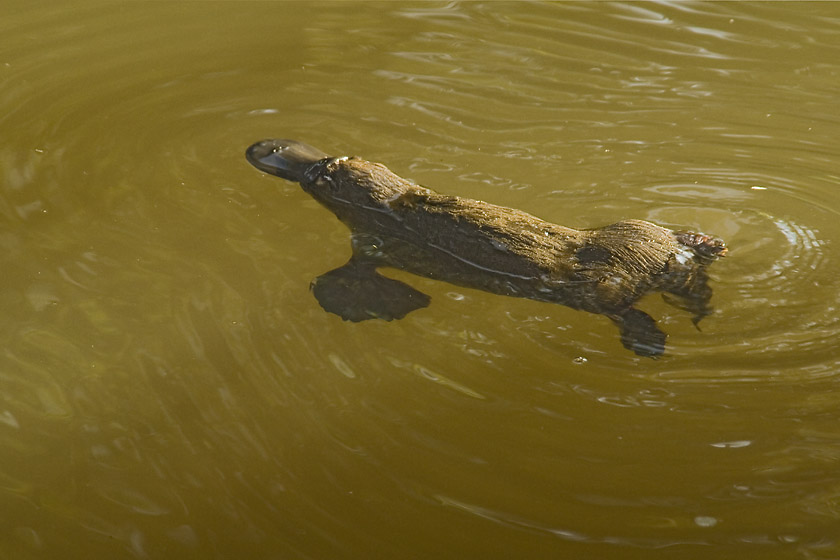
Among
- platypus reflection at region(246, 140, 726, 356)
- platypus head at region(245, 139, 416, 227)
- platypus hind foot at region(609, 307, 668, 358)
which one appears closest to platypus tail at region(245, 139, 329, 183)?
platypus head at region(245, 139, 416, 227)

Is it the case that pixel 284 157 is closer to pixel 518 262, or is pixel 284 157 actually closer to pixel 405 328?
pixel 405 328

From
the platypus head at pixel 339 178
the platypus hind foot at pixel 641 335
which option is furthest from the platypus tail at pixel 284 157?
the platypus hind foot at pixel 641 335

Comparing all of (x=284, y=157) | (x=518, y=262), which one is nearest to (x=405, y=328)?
(x=518, y=262)

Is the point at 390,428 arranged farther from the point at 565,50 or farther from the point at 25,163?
the point at 565,50

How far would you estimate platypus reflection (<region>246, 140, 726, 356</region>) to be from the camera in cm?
314

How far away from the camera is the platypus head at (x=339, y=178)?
379cm

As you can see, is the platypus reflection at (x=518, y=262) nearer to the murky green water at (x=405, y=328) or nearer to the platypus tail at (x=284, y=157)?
the murky green water at (x=405, y=328)

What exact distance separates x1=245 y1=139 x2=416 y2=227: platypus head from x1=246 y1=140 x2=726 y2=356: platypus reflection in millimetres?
69

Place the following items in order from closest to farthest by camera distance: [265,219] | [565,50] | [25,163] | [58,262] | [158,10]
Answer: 1. [58,262]
2. [265,219]
3. [25,163]
4. [565,50]
5. [158,10]

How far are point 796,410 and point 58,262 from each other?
299 centimetres

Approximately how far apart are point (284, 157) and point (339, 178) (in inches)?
17.3

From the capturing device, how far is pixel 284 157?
4.20 metres

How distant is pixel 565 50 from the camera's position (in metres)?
5.42

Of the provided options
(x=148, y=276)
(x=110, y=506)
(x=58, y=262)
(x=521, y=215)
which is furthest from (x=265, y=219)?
(x=110, y=506)
